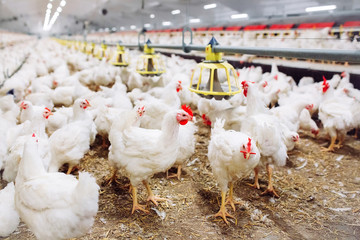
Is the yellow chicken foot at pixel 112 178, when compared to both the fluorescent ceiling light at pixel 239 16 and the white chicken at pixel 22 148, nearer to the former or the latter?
the white chicken at pixel 22 148

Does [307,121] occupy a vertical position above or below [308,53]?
below

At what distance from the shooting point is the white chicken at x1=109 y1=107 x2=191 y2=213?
2.32 meters

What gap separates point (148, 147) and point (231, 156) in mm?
786

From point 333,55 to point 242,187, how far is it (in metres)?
2.05

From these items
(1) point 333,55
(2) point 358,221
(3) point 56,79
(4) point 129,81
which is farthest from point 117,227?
(3) point 56,79

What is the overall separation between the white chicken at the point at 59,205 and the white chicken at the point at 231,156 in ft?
3.88

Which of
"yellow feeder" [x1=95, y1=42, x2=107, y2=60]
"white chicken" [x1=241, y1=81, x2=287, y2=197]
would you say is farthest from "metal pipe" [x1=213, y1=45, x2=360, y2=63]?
"yellow feeder" [x1=95, y1=42, x2=107, y2=60]

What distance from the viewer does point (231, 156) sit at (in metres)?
2.28

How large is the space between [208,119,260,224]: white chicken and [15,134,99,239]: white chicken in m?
1.18

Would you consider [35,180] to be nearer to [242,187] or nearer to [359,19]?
[242,187]

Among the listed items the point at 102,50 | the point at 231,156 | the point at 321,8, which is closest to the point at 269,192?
the point at 231,156

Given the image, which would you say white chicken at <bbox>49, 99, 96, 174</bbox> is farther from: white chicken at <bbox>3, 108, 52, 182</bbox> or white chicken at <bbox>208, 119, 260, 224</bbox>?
white chicken at <bbox>208, 119, 260, 224</bbox>

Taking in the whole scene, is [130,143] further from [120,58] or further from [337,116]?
[337,116]

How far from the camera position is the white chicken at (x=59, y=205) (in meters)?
1.66
